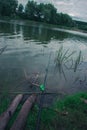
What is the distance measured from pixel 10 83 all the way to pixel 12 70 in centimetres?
200

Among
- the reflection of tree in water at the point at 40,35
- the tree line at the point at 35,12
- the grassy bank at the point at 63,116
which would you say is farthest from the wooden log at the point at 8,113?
the tree line at the point at 35,12

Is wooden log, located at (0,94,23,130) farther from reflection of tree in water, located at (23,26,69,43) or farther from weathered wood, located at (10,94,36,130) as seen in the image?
reflection of tree in water, located at (23,26,69,43)

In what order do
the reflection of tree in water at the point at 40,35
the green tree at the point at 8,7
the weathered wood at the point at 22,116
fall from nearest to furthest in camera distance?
the weathered wood at the point at 22,116 < the reflection of tree in water at the point at 40,35 < the green tree at the point at 8,7

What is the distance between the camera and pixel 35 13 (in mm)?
66000

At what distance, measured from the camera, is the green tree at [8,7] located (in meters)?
61.5

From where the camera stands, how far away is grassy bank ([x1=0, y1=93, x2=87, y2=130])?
5031mm

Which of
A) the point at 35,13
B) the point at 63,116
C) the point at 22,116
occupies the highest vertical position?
the point at 22,116

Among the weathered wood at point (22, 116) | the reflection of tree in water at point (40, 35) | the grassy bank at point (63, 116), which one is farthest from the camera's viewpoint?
the reflection of tree in water at point (40, 35)

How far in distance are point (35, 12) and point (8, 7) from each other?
30.4ft

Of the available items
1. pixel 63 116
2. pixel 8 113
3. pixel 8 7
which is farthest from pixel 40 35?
pixel 8 7

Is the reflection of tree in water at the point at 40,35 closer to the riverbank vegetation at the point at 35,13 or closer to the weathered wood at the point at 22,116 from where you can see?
the weathered wood at the point at 22,116

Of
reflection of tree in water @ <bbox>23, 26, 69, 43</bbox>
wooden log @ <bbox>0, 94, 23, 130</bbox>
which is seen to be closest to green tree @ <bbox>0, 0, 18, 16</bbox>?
reflection of tree in water @ <bbox>23, 26, 69, 43</bbox>

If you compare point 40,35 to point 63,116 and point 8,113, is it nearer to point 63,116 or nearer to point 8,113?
point 63,116

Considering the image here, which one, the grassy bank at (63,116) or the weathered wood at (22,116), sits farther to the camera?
the grassy bank at (63,116)
